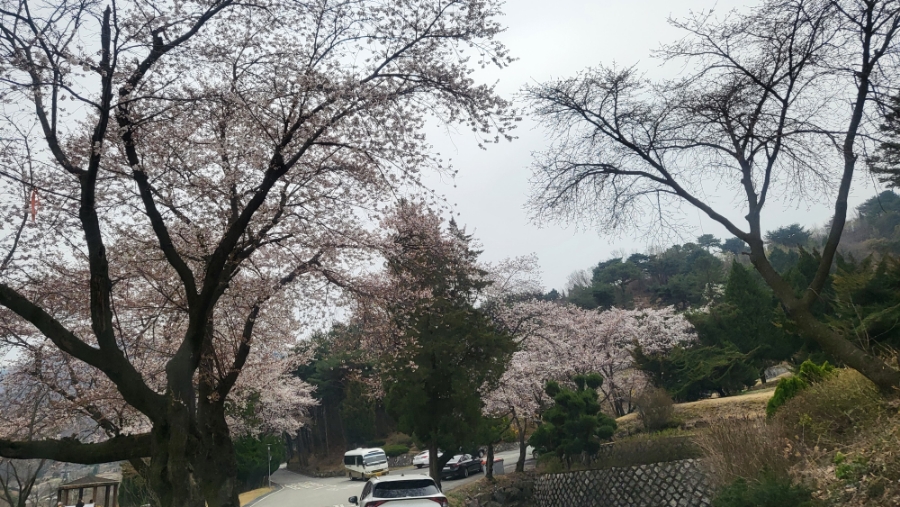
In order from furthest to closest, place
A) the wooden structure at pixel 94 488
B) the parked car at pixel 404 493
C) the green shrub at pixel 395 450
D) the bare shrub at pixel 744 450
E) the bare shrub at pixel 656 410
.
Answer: the green shrub at pixel 395 450, the bare shrub at pixel 656 410, the wooden structure at pixel 94 488, the parked car at pixel 404 493, the bare shrub at pixel 744 450

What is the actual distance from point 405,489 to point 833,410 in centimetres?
702

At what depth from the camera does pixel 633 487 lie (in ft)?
47.2

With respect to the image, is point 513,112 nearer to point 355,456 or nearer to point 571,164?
point 571,164

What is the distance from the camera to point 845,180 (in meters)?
8.05

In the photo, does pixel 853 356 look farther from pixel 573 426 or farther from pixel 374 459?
pixel 374 459

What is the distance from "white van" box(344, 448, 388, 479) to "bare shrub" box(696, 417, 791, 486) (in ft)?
90.0

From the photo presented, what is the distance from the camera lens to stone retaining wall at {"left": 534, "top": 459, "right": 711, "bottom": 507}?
12500mm

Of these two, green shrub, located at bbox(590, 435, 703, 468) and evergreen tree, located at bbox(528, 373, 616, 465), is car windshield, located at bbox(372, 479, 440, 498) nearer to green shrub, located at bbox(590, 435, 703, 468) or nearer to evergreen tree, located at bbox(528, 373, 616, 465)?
green shrub, located at bbox(590, 435, 703, 468)

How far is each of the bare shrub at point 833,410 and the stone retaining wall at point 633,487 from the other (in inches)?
98.8

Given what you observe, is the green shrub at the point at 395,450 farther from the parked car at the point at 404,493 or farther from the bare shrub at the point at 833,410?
the bare shrub at the point at 833,410

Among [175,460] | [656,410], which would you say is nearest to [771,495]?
[175,460]

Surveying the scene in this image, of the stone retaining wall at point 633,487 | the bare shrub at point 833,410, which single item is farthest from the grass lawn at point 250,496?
the bare shrub at point 833,410

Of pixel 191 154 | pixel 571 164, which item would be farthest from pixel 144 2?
pixel 571 164

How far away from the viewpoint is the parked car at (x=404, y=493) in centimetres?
1047
